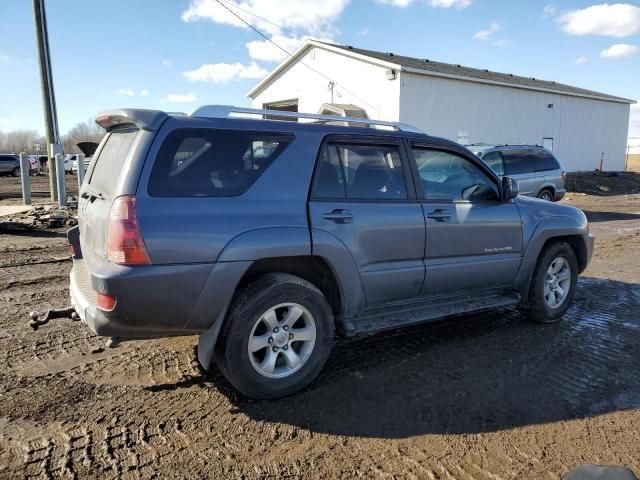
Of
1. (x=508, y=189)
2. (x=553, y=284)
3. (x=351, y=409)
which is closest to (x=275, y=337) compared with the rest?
(x=351, y=409)

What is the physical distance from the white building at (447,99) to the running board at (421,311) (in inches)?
631

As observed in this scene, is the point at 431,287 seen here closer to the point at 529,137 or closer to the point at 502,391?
the point at 502,391

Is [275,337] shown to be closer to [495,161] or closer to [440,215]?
[440,215]

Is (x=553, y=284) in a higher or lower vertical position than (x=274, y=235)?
lower

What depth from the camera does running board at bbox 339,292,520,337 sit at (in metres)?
3.84

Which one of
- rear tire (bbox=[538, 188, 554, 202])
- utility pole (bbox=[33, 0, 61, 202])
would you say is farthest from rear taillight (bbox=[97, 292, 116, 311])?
rear tire (bbox=[538, 188, 554, 202])

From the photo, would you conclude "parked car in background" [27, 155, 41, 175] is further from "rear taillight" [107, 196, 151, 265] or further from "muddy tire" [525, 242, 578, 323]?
"muddy tire" [525, 242, 578, 323]

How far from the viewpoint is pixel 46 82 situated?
13.6 m

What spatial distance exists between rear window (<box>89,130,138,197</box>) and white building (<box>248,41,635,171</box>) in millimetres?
16955

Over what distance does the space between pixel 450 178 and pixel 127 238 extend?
9.38ft

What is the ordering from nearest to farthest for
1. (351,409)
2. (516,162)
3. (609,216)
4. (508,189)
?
(351,409), (508,189), (516,162), (609,216)

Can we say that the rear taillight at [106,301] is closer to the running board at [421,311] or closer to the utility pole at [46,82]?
the running board at [421,311]

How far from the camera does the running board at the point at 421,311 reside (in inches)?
151

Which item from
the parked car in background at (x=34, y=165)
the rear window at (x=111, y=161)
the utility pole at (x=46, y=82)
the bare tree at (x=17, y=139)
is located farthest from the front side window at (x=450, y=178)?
the bare tree at (x=17, y=139)
